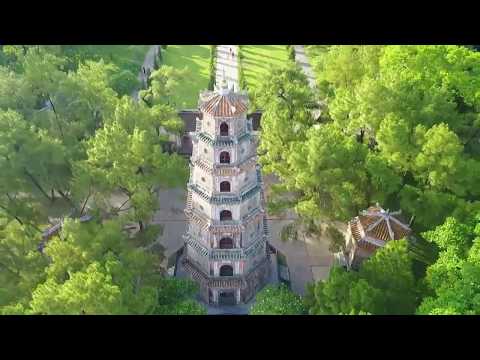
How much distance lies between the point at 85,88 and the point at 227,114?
1969 cm

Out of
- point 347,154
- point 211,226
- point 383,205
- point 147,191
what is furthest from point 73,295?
point 383,205

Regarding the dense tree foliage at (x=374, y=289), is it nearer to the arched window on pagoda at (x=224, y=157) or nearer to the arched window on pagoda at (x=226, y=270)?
the arched window on pagoda at (x=226, y=270)

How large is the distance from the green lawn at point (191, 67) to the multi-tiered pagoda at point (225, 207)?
20.9 meters

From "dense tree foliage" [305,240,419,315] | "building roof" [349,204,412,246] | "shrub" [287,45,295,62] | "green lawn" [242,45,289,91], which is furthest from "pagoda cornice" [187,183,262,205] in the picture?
"shrub" [287,45,295,62]

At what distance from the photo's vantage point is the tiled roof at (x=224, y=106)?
24859 millimetres

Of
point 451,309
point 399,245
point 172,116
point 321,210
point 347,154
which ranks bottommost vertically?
point 451,309

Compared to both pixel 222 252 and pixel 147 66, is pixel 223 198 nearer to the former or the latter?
pixel 222 252

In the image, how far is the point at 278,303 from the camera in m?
27.3

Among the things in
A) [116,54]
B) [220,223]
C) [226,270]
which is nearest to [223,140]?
[220,223]

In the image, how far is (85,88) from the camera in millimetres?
40375

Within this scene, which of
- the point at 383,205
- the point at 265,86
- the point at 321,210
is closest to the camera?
the point at 321,210

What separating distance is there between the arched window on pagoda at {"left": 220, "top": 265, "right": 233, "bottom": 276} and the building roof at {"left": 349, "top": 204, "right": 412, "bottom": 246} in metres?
8.11

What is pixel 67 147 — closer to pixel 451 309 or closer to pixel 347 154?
pixel 347 154

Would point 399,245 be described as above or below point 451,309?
above
